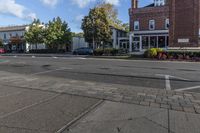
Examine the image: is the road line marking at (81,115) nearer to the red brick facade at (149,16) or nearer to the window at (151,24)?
the red brick facade at (149,16)

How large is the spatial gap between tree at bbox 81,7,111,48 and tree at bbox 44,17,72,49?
7976mm

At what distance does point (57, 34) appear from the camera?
5672cm

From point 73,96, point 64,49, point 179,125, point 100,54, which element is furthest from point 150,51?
point 64,49

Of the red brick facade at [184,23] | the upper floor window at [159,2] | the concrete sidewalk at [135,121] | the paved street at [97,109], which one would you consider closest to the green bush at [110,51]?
the red brick facade at [184,23]

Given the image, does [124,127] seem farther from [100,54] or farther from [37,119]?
[100,54]

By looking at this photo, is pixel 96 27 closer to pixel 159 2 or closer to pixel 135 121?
pixel 159 2

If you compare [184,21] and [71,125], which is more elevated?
[184,21]

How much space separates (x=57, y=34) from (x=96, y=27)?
10.9 m

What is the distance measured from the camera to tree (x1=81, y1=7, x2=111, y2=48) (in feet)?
164

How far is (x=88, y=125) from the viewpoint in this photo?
17.4 feet

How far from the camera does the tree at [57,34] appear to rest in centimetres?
5647

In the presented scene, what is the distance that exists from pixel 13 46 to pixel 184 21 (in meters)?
49.6

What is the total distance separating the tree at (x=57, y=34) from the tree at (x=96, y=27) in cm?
798

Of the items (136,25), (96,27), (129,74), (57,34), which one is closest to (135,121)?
(129,74)
